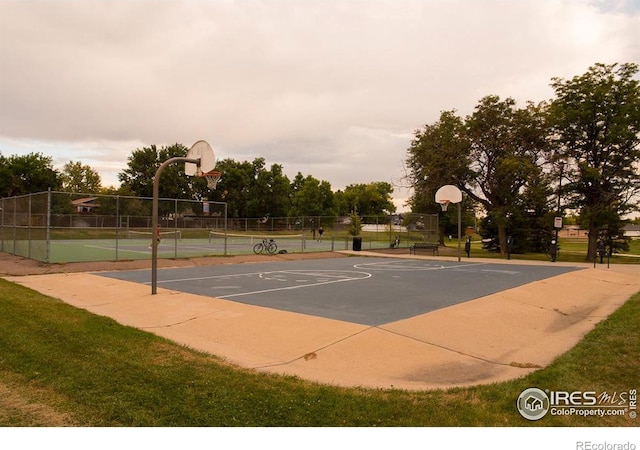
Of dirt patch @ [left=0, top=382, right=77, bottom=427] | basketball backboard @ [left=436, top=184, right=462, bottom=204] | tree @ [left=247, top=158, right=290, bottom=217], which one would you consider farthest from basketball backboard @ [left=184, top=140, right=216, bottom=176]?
tree @ [left=247, top=158, right=290, bottom=217]

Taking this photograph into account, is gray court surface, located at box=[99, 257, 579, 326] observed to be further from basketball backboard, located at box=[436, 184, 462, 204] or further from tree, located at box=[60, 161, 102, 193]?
tree, located at box=[60, 161, 102, 193]

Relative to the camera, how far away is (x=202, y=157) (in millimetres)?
12172

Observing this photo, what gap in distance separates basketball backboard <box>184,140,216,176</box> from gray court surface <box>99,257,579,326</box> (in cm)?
322

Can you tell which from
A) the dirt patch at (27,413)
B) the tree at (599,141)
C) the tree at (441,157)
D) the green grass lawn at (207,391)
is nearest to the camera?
the dirt patch at (27,413)

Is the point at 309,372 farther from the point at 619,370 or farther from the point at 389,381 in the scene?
the point at 619,370

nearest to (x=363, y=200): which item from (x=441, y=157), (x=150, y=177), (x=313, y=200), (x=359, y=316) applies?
(x=313, y=200)

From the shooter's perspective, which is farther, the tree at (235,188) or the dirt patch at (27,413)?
the tree at (235,188)

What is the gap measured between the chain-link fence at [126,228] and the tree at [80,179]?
2359 inches

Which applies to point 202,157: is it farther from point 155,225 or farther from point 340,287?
point 340,287

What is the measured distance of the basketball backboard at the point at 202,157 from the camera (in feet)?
39.3

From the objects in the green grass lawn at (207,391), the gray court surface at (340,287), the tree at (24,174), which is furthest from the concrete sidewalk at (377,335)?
the tree at (24,174)

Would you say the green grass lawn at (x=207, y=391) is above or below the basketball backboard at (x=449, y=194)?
below

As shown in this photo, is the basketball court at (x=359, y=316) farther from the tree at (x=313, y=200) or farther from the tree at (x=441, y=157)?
the tree at (x=313, y=200)

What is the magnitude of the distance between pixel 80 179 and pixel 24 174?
111ft
